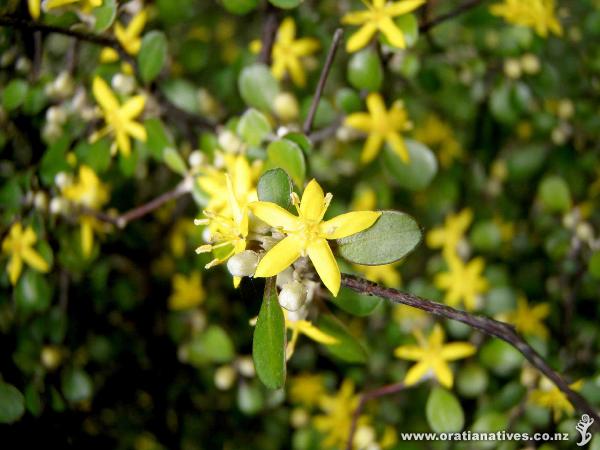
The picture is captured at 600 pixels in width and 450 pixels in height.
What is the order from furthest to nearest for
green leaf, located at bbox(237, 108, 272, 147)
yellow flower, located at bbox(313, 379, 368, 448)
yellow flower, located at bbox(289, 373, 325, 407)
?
yellow flower, located at bbox(289, 373, 325, 407)
yellow flower, located at bbox(313, 379, 368, 448)
green leaf, located at bbox(237, 108, 272, 147)

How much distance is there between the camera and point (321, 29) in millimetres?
1178

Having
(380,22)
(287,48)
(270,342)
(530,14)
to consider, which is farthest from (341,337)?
(530,14)

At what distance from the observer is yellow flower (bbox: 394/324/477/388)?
94 centimetres

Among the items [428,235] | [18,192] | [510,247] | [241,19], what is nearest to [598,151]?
[510,247]

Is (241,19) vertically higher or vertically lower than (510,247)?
higher

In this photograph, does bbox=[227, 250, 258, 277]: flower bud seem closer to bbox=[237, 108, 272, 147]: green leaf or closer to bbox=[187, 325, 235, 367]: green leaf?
bbox=[237, 108, 272, 147]: green leaf

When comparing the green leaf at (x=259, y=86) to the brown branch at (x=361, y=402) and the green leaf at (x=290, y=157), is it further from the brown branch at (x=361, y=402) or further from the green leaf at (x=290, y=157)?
the brown branch at (x=361, y=402)

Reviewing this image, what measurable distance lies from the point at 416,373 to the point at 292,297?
0.44 metres

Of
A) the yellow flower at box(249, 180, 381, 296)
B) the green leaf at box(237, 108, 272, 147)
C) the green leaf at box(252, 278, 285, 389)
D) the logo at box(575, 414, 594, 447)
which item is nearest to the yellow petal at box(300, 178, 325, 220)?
the yellow flower at box(249, 180, 381, 296)

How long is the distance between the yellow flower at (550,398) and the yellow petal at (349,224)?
492mm

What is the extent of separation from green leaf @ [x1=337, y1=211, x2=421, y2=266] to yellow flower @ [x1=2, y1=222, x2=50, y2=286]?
577mm

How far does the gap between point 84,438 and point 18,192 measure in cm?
50

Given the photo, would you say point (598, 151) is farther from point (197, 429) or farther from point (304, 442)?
point (197, 429)

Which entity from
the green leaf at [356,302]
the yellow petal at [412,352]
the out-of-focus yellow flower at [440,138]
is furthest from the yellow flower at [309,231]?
the out-of-focus yellow flower at [440,138]
